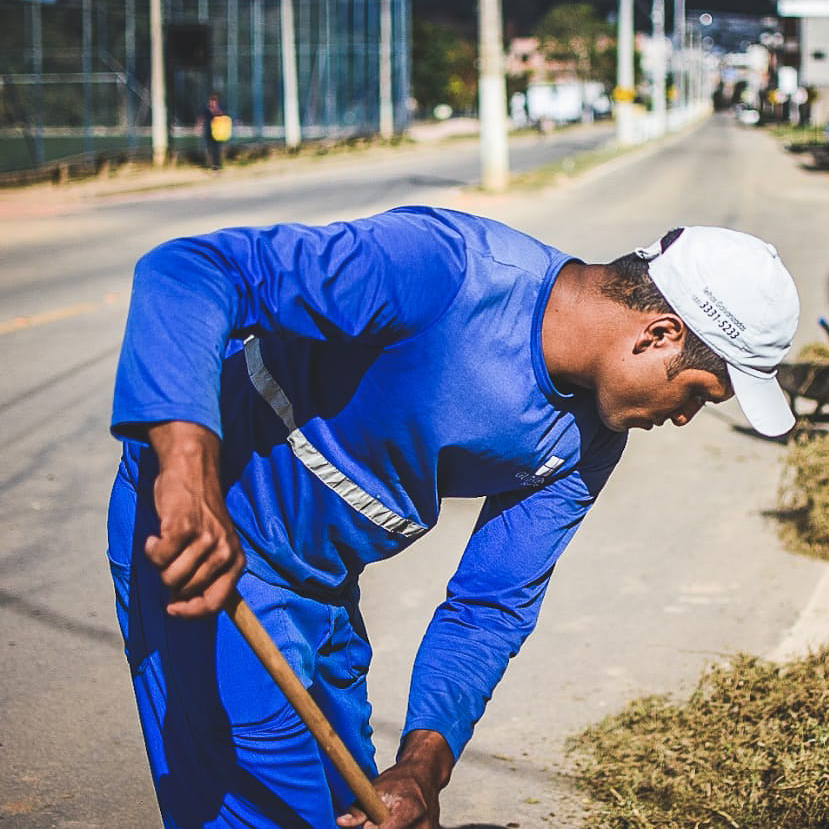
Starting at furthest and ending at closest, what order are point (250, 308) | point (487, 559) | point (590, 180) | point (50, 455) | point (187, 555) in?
point (590, 180)
point (50, 455)
point (487, 559)
point (250, 308)
point (187, 555)

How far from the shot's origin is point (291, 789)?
228 centimetres

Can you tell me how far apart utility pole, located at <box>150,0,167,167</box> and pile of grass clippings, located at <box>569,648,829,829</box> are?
88.2 feet

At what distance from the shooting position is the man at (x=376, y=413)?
6.70 feet

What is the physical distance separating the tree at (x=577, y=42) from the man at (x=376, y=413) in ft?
339

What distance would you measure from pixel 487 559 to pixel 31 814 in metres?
1.84

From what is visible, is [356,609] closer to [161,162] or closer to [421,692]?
[421,692]

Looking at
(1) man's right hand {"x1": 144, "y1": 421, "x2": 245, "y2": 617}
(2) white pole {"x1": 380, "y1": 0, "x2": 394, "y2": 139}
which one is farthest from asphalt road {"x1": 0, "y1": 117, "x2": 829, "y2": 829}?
(2) white pole {"x1": 380, "y1": 0, "x2": 394, "y2": 139}

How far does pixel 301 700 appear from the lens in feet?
6.44

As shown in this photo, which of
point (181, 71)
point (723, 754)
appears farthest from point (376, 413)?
point (181, 71)

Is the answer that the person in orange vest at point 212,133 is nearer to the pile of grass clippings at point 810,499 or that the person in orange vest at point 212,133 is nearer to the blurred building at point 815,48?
the pile of grass clippings at point 810,499

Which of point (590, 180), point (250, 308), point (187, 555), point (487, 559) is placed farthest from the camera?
point (590, 180)

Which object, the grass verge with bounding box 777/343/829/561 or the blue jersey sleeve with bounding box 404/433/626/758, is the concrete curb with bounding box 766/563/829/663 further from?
the blue jersey sleeve with bounding box 404/433/626/758

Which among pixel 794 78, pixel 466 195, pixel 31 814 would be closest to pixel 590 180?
pixel 466 195

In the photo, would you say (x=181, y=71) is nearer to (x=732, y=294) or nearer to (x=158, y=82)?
(x=158, y=82)
